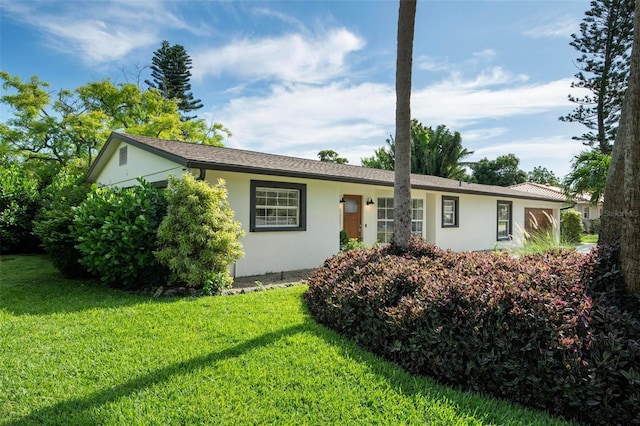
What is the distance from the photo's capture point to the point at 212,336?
14.1ft

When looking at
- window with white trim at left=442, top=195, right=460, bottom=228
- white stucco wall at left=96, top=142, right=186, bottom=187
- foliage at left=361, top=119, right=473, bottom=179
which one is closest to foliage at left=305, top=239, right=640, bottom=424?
white stucco wall at left=96, top=142, right=186, bottom=187

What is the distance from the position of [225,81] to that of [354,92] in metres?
7.60

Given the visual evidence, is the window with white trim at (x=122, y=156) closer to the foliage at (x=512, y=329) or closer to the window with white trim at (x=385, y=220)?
the window with white trim at (x=385, y=220)

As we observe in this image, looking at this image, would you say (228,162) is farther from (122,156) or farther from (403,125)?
(122,156)

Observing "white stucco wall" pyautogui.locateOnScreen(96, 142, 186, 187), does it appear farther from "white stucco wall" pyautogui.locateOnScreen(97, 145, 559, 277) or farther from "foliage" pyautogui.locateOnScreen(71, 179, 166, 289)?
"foliage" pyautogui.locateOnScreen(71, 179, 166, 289)

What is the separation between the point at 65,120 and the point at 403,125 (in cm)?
1941

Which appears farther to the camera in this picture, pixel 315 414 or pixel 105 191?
pixel 105 191

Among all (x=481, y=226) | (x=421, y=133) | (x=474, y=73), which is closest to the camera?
(x=474, y=73)

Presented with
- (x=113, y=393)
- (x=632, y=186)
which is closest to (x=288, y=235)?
(x=113, y=393)

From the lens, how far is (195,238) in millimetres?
6512

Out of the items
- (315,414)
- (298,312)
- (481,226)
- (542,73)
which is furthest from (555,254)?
(481,226)

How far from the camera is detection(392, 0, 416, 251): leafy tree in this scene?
20.1 ft

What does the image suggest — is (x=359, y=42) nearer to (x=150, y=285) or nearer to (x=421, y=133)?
(x=150, y=285)

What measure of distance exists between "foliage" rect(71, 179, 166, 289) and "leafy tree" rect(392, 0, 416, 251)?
4.91 meters
